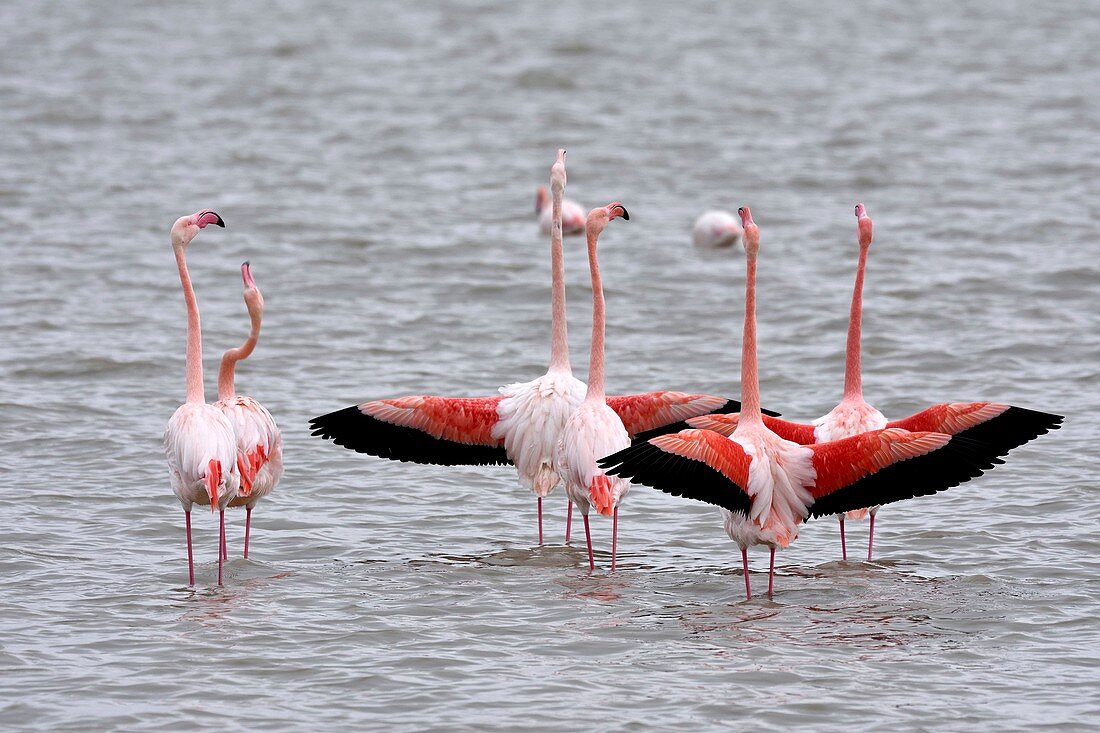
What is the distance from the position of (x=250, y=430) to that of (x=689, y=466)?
7.74 feet

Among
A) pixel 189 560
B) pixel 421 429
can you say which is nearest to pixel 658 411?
pixel 421 429

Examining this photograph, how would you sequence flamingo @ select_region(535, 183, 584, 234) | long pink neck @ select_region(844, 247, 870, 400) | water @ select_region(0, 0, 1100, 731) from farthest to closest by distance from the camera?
flamingo @ select_region(535, 183, 584, 234), long pink neck @ select_region(844, 247, 870, 400), water @ select_region(0, 0, 1100, 731)

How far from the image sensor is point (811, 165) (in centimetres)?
2031

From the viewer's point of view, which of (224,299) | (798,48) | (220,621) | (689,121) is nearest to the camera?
(220,621)

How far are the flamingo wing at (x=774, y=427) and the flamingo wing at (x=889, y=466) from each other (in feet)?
2.01

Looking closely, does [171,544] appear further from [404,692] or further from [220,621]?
[404,692]

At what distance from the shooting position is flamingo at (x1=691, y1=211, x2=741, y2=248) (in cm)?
1672

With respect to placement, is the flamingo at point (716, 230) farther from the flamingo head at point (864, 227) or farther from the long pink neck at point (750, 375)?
the long pink neck at point (750, 375)

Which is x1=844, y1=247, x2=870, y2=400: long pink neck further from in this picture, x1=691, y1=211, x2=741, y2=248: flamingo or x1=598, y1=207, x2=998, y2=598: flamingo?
x1=691, y1=211, x2=741, y2=248: flamingo

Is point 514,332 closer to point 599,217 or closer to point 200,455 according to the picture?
point 599,217

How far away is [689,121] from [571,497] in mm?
15278

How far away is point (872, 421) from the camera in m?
8.09

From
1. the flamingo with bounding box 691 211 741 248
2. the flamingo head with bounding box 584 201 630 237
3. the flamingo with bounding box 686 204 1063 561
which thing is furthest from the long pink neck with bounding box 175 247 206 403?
the flamingo with bounding box 691 211 741 248

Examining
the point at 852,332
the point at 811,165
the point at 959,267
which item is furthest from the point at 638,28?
the point at 852,332
